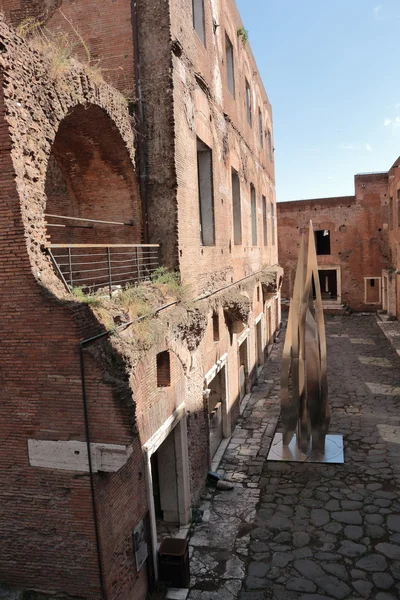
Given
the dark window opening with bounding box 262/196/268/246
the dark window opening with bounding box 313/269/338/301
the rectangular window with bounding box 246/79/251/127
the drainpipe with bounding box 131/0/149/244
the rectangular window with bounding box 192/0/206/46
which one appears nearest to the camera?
the drainpipe with bounding box 131/0/149/244

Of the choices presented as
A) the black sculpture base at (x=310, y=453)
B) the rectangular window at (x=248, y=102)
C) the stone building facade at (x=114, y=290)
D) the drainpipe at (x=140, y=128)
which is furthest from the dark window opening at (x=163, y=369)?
the rectangular window at (x=248, y=102)

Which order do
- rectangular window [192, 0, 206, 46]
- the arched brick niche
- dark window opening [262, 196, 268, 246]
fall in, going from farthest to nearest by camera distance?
dark window opening [262, 196, 268, 246], rectangular window [192, 0, 206, 46], the arched brick niche

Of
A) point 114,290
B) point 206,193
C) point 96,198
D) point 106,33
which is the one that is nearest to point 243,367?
point 206,193

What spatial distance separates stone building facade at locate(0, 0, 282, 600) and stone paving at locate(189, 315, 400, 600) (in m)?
0.63

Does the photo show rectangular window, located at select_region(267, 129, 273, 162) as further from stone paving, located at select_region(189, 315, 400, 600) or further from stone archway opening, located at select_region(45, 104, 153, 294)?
stone archway opening, located at select_region(45, 104, 153, 294)

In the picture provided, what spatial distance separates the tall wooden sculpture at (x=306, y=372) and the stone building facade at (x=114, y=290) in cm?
146

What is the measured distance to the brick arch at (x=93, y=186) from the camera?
6.96 m

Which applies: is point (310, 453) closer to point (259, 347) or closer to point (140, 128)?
point (259, 347)

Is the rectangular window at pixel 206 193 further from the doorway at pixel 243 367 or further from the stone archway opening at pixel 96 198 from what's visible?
the doorway at pixel 243 367

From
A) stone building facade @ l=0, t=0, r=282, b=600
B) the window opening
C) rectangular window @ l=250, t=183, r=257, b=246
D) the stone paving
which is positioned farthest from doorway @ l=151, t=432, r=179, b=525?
the window opening

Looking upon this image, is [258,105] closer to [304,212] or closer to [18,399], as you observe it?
[304,212]

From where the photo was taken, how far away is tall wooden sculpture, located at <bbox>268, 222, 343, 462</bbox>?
8.62m

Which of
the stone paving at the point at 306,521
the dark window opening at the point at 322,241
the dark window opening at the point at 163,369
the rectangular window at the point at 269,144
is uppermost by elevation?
the rectangular window at the point at 269,144

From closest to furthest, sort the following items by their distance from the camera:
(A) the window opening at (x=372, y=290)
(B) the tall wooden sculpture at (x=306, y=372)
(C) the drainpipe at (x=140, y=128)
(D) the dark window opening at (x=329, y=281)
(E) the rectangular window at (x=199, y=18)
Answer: (C) the drainpipe at (x=140, y=128), (B) the tall wooden sculpture at (x=306, y=372), (E) the rectangular window at (x=199, y=18), (A) the window opening at (x=372, y=290), (D) the dark window opening at (x=329, y=281)
